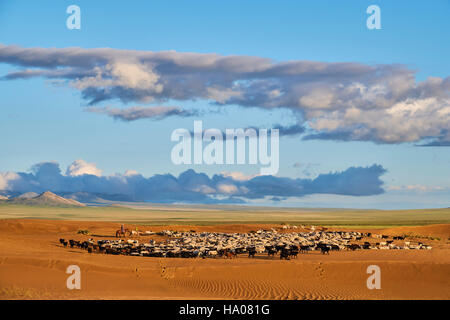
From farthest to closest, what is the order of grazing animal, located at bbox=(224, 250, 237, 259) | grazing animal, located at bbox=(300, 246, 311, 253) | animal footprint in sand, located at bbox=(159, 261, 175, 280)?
grazing animal, located at bbox=(300, 246, 311, 253) < grazing animal, located at bbox=(224, 250, 237, 259) < animal footprint in sand, located at bbox=(159, 261, 175, 280)

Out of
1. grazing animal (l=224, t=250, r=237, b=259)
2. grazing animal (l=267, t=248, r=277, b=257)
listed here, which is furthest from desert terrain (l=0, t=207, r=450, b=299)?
grazing animal (l=224, t=250, r=237, b=259)

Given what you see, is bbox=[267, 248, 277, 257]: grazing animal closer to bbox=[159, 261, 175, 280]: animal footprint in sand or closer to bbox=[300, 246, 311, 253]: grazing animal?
bbox=[300, 246, 311, 253]: grazing animal

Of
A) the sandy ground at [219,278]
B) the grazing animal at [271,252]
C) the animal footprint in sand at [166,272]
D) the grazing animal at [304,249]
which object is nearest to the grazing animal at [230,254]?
the sandy ground at [219,278]

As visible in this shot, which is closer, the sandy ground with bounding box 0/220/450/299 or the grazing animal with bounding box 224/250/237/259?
the sandy ground with bounding box 0/220/450/299

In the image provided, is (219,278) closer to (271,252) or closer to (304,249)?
(271,252)

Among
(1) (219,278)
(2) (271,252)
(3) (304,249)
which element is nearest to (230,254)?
(2) (271,252)

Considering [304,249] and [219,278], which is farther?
[304,249]

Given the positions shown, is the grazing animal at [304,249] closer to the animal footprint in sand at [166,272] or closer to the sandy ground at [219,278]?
the sandy ground at [219,278]

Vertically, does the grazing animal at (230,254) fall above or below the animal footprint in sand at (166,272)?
above

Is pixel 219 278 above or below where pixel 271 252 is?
below

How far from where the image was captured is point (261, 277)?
28594mm

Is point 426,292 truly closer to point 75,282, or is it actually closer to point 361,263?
point 361,263
